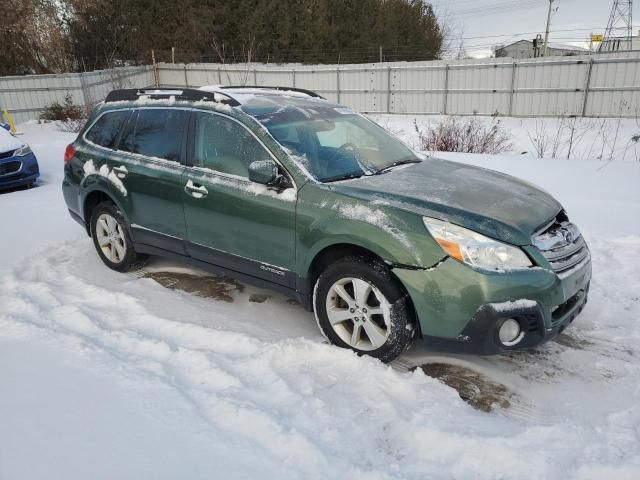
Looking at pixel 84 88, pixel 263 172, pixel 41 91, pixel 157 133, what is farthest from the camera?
pixel 84 88

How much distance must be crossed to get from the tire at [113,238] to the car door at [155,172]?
0.62 ft

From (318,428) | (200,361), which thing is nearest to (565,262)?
(318,428)

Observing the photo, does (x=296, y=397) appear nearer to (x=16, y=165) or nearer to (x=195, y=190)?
(x=195, y=190)

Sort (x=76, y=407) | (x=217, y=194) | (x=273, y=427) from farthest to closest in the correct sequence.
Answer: (x=217, y=194)
(x=76, y=407)
(x=273, y=427)

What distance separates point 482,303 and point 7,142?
29.7 ft

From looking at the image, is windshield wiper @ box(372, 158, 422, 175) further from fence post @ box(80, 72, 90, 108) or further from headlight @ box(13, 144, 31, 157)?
fence post @ box(80, 72, 90, 108)

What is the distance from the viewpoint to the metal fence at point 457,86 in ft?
61.9

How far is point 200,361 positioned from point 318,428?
3.18ft

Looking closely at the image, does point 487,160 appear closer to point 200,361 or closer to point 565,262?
point 565,262

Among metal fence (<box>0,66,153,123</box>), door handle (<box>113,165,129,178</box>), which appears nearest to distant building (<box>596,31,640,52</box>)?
metal fence (<box>0,66,153,123</box>)

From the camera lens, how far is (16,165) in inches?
333

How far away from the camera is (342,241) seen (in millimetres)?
3115

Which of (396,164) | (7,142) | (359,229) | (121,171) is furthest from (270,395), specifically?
(7,142)

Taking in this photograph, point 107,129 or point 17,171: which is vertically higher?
point 107,129
